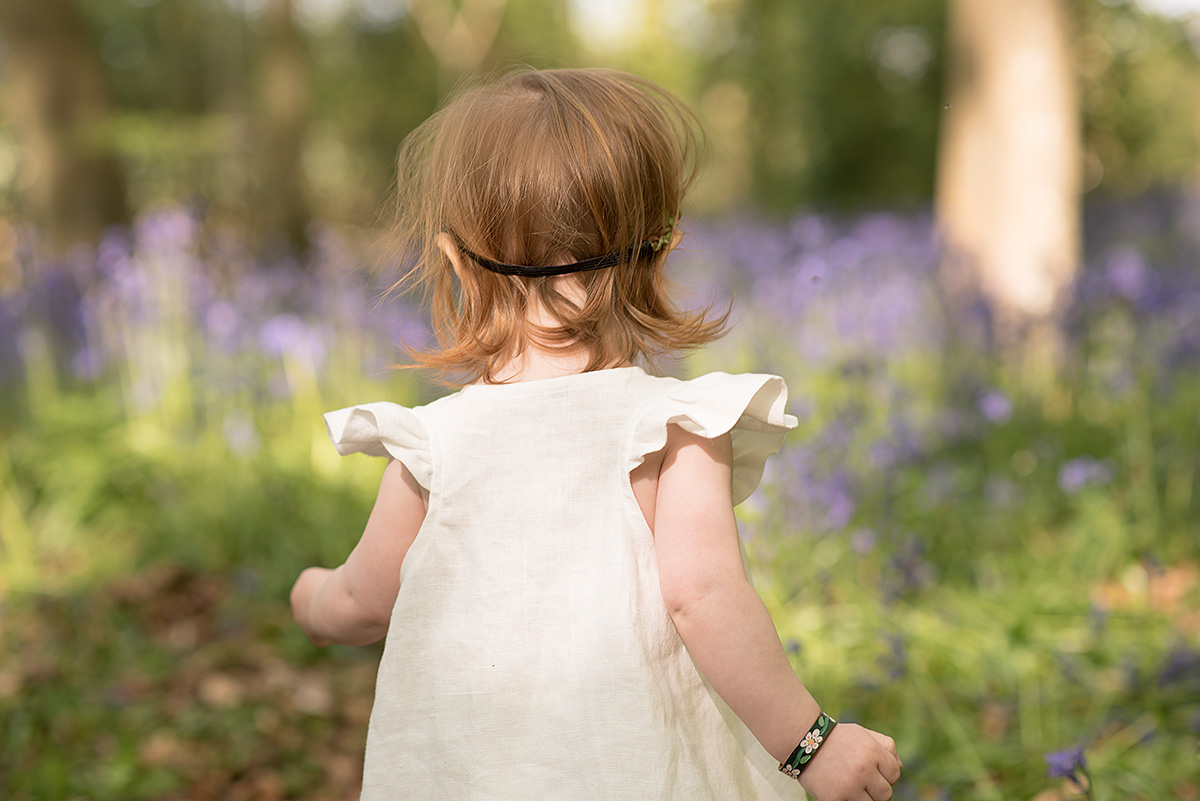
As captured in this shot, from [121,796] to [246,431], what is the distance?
4.84ft

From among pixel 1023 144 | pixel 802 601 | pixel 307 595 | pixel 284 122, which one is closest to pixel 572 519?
pixel 307 595

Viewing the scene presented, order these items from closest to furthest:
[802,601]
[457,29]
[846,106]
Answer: [802,601] → [846,106] → [457,29]

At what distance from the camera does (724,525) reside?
117 cm

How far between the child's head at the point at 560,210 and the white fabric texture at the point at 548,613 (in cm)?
8

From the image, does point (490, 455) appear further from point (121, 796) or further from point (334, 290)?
point (334, 290)

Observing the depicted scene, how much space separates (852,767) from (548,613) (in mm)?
395

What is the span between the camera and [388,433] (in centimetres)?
125

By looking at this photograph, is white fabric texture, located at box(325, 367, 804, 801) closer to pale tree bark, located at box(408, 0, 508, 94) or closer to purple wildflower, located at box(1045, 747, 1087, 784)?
purple wildflower, located at box(1045, 747, 1087, 784)

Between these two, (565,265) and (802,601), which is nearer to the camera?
(565,265)

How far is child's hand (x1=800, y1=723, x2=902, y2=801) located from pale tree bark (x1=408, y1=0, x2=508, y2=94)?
64.4 feet

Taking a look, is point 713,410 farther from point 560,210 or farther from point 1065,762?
point 1065,762

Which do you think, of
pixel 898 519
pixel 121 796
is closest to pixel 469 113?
pixel 121 796

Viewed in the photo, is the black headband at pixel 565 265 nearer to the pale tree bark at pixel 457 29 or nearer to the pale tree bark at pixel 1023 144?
the pale tree bark at pixel 1023 144

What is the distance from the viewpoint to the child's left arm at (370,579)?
1.30 meters
